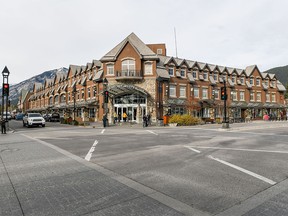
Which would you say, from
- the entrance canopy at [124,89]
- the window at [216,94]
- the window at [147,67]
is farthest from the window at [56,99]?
the window at [216,94]

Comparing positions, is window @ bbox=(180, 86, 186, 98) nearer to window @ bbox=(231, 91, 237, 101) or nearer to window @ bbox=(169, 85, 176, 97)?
window @ bbox=(169, 85, 176, 97)

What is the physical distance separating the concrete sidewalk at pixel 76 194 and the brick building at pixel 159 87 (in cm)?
2241

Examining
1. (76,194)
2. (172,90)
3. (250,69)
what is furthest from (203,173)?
(250,69)

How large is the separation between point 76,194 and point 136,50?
30023 millimetres

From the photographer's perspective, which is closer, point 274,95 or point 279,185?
point 279,185

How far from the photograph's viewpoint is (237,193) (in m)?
4.10

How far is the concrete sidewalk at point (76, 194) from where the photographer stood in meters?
3.36

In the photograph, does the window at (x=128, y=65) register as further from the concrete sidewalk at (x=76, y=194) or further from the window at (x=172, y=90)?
the concrete sidewalk at (x=76, y=194)

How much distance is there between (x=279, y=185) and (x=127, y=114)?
2839cm

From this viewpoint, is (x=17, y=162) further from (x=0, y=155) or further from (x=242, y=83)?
(x=242, y=83)

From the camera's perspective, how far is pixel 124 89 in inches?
1181

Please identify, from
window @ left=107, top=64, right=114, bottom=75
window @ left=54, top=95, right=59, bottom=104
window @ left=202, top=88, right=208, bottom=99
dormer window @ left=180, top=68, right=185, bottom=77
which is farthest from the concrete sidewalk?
window @ left=54, top=95, right=59, bottom=104

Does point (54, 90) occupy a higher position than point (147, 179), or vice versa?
point (54, 90)

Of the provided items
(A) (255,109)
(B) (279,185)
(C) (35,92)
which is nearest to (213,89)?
(A) (255,109)
